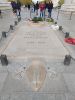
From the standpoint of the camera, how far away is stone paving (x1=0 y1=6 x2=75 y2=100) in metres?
3.93

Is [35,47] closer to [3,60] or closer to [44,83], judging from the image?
[3,60]

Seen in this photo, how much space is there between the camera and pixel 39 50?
21.5ft

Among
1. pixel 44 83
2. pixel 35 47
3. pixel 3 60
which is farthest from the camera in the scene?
pixel 35 47

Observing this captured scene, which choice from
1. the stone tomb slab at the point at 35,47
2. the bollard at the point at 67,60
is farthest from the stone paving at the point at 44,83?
the stone tomb slab at the point at 35,47

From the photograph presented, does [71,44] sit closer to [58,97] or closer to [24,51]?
[24,51]

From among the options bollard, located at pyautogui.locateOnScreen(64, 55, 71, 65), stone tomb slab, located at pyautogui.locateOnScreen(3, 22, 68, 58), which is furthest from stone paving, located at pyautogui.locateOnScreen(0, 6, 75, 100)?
stone tomb slab, located at pyautogui.locateOnScreen(3, 22, 68, 58)

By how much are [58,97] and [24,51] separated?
306 centimetres

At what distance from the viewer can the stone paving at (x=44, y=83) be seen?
393cm

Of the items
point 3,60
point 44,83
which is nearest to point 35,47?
point 3,60

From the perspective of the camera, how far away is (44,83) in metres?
4.39

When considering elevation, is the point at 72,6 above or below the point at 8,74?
above

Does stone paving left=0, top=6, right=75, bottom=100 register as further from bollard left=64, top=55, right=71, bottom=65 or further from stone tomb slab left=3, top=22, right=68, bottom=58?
stone tomb slab left=3, top=22, right=68, bottom=58

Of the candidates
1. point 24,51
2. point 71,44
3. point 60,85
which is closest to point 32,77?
point 60,85

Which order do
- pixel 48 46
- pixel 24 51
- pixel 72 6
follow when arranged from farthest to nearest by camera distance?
pixel 72 6
pixel 48 46
pixel 24 51
